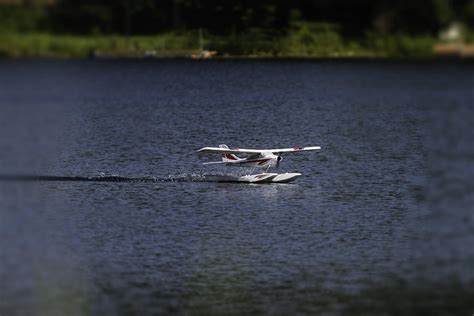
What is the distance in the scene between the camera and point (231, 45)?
410 ft

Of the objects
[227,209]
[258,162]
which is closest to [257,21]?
[258,162]

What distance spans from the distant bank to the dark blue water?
571 cm

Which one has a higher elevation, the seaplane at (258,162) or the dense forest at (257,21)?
the dense forest at (257,21)

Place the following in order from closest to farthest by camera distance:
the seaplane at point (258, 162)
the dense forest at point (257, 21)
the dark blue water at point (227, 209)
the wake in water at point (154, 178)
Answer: the dark blue water at point (227, 209)
the seaplane at point (258, 162)
the wake in water at point (154, 178)
the dense forest at point (257, 21)

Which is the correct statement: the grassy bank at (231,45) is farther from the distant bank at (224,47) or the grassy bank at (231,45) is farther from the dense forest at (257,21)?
the dense forest at (257,21)

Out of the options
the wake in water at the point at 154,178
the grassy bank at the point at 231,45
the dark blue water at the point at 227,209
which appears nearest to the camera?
the dark blue water at the point at 227,209

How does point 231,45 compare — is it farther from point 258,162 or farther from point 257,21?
point 258,162

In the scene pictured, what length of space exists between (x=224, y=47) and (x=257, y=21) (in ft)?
38.4

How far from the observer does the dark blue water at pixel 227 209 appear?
A: 4653 cm

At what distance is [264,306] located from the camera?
45.0 meters

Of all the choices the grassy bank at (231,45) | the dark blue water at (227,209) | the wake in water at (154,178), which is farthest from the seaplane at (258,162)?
the grassy bank at (231,45)

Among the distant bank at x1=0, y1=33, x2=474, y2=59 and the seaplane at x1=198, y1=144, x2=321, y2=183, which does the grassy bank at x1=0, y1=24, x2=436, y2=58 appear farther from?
the seaplane at x1=198, y1=144, x2=321, y2=183

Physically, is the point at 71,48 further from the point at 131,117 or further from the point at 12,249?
the point at 12,249

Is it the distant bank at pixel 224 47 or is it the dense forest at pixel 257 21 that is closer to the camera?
the dense forest at pixel 257 21
